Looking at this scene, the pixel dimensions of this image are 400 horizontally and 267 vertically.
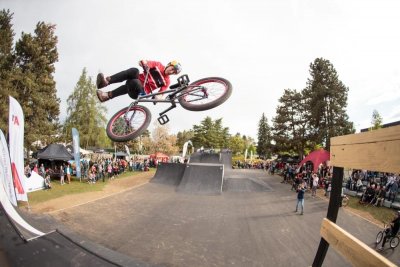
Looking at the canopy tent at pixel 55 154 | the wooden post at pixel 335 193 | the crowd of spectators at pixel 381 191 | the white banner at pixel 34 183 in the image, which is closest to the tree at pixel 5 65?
the canopy tent at pixel 55 154

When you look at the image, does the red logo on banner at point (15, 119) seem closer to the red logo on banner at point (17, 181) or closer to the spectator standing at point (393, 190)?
the red logo on banner at point (17, 181)

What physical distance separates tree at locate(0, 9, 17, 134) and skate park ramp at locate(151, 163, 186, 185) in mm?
12921

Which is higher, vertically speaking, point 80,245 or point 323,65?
point 323,65

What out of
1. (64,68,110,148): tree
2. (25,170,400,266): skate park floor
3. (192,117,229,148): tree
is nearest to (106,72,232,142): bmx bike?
(25,170,400,266): skate park floor

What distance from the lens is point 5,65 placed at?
2084 cm

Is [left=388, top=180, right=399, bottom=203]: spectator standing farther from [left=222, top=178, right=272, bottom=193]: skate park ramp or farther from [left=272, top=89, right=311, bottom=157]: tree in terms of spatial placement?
[left=272, top=89, right=311, bottom=157]: tree

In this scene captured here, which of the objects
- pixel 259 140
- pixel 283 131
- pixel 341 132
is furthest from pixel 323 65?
pixel 259 140

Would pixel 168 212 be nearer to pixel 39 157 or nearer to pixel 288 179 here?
pixel 39 157

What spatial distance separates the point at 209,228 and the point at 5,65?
70.6 ft

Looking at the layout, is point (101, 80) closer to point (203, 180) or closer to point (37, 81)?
point (203, 180)

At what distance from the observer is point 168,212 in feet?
40.6

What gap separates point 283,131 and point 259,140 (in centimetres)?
3759

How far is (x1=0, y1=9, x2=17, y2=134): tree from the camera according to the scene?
1966 centimetres

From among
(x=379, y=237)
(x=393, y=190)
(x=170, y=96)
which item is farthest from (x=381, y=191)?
(x=170, y=96)
